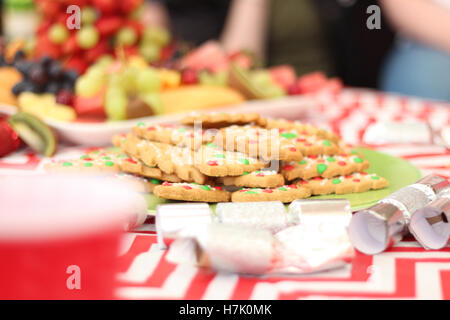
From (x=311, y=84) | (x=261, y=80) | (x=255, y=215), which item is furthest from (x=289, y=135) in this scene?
(x=311, y=84)

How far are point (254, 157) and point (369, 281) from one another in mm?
284

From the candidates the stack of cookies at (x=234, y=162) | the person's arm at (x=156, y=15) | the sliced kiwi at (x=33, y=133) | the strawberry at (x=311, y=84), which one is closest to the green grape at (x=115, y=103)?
the sliced kiwi at (x=33, y=133)

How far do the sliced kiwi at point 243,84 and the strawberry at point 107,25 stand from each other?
41cm

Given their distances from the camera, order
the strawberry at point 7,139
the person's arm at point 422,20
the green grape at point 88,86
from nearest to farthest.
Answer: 1. the strawberry at point 7,139
2. the green grape at point 88,86
3. the person's arm at point 422,20

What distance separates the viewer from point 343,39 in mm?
3096

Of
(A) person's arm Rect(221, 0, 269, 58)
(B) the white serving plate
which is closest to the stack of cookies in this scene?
(B) the white serving plate

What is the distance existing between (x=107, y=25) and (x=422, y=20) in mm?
1344

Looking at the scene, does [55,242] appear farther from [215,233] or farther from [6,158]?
[6,158]

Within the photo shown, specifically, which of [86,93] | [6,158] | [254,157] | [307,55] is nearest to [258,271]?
[254,157]

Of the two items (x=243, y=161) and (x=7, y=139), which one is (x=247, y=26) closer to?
(x=7, y=139)

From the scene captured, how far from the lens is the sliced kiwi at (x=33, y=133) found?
1.18 metres

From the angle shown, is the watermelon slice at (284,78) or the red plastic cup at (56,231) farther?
the watermelon slice at (284,78)

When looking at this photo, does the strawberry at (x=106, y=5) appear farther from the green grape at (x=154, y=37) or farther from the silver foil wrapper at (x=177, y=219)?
the silver foil wrapper at (x=177, y=219)
